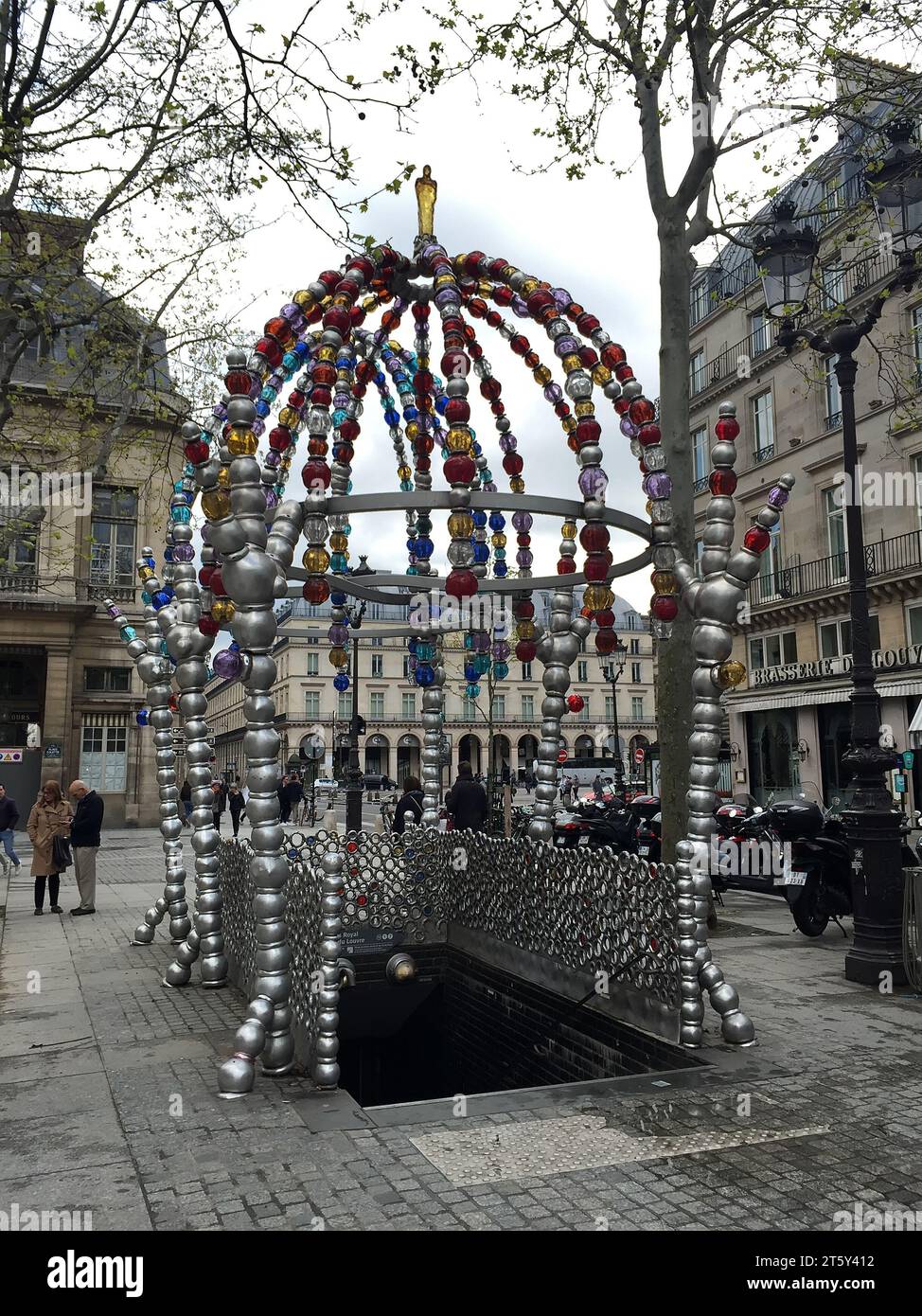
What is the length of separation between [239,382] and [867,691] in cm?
601

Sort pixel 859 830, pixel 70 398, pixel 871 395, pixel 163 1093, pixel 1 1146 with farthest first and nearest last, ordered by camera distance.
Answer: pixel 871 395 < pixel 70 398 < pixel 859 830 < pixel 163 1093 < pixel 1 1146

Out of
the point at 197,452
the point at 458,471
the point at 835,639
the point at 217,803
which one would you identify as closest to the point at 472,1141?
the point at 458,471

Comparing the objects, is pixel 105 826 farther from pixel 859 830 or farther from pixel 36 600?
pixel 859 830

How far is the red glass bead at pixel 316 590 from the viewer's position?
6.20 m

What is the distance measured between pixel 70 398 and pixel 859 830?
12142mm

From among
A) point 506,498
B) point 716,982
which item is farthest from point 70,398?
point 716,982

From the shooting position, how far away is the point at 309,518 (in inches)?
241

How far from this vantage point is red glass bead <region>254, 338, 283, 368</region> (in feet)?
20.3

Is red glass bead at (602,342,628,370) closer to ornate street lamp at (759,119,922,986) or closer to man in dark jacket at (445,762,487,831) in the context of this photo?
ornate street lamp at (759,119,922,986)

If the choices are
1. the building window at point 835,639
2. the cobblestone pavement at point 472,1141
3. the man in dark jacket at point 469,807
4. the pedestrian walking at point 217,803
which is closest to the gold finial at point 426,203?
the pedestrian walking at point 217,803

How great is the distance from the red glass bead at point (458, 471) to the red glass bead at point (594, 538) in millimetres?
1196

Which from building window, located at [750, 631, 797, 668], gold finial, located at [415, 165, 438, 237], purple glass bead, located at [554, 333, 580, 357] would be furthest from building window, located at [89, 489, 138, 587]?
purple glass bead, located at [554, 333, 580, 357]

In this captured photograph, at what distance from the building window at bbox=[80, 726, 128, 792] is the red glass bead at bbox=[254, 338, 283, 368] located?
93.8ft

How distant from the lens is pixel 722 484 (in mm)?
6145
